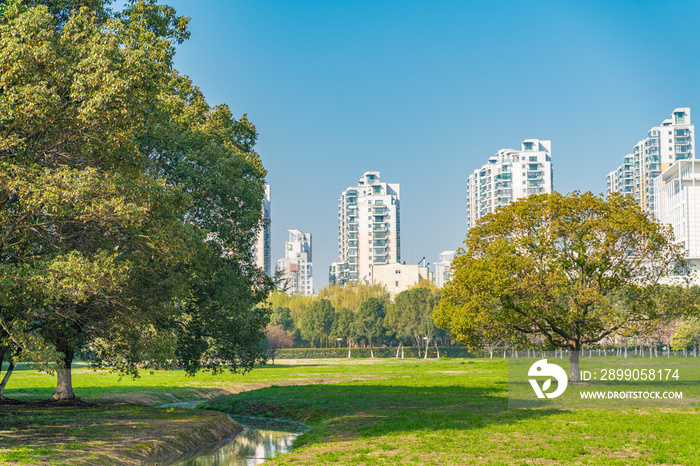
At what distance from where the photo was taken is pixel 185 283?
81.3 feet

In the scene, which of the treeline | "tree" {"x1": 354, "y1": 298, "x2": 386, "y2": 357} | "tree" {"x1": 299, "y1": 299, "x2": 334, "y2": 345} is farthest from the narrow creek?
"tree" {"x1": 299, "y1": 299, "x2": 334, "y2": 345}

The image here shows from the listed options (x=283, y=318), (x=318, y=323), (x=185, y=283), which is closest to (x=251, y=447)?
(x=185, y=283)

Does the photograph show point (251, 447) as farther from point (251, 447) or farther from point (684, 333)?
point (684, 333)

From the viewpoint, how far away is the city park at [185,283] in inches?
747

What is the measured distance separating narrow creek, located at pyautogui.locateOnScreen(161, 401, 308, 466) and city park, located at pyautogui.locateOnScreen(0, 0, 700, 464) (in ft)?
2.25

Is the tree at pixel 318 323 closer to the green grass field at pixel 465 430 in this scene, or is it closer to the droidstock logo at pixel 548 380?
the droidstock logo at pixel 548 380

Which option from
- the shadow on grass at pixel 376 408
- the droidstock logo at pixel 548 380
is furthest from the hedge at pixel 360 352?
the shadow on grass at pixel 376 408

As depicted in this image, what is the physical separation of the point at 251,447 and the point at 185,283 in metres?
7.61

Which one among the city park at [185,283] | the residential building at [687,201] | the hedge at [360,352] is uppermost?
the residential building at [687,201]

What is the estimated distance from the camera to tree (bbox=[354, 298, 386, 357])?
145 m

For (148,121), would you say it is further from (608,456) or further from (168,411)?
(608,456)

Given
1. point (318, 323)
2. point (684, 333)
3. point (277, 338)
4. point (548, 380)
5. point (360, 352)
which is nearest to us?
point (548, 380)

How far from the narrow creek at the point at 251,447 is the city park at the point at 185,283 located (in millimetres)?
685

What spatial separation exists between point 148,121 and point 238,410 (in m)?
21.9
